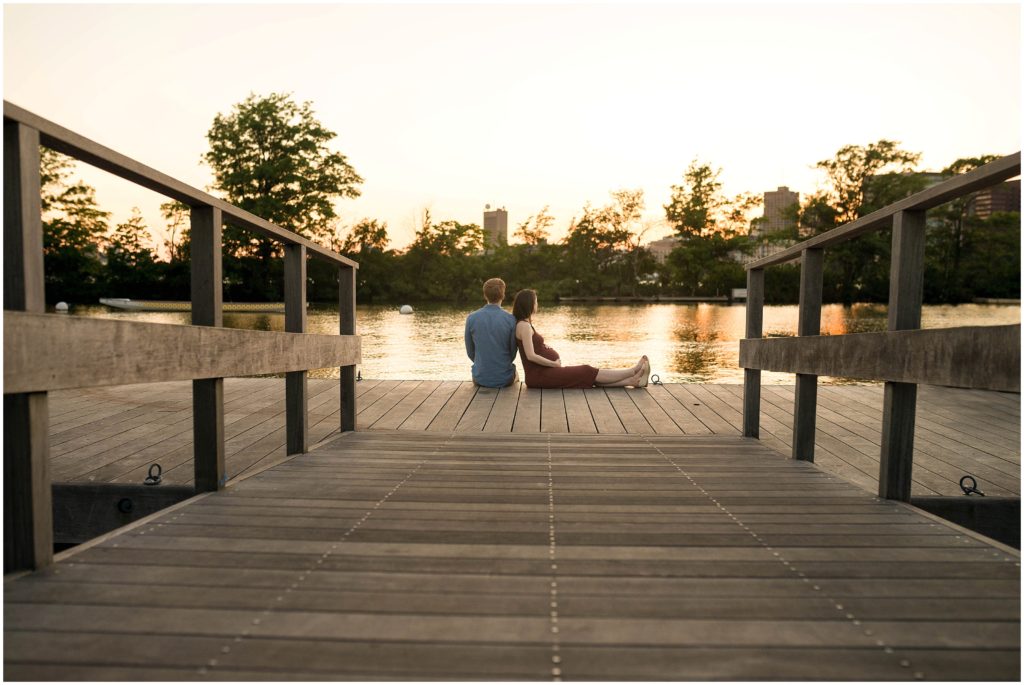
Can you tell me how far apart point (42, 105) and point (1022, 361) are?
30883 millimetres

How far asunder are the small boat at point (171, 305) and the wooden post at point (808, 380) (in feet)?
106

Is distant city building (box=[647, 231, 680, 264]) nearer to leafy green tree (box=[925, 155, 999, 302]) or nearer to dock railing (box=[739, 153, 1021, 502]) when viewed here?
leafy green tree (box=[925, 155, 999, 302])

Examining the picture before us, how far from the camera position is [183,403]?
528cm

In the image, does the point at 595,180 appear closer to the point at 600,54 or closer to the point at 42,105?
the point at 600,54

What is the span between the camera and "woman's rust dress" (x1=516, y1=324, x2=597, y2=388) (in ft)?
20.8

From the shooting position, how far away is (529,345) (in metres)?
6.41

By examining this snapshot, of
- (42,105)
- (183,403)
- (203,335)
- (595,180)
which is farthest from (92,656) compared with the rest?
(595,180)

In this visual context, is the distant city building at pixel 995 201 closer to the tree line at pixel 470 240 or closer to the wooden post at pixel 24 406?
the tree line at pixel 470 240

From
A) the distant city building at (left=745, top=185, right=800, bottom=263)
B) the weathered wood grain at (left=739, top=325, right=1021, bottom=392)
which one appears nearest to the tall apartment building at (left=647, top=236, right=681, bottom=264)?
the distant city building at (left=745, top=185, right=800, bottom=263)

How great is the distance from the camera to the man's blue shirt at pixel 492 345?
640 cm

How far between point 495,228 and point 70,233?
97.1 ft

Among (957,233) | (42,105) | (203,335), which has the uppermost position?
(42,105)

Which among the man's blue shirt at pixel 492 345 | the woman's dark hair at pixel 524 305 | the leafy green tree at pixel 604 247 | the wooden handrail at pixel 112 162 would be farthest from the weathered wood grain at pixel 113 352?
the leafy green tree at pixel 604 247

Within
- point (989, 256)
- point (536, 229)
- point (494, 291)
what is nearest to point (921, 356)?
point (494, 291)
